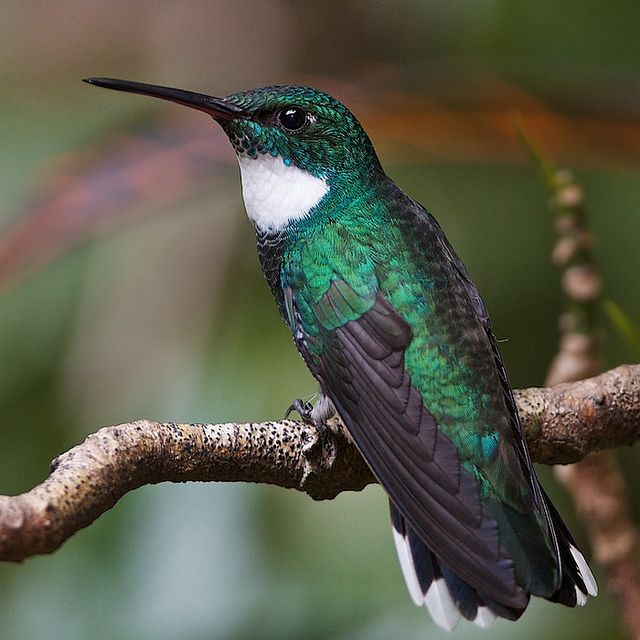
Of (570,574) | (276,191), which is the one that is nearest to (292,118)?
(276,191)

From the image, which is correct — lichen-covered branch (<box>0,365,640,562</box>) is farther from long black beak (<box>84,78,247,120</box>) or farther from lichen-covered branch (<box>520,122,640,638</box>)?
long black beak (<box>84,78,247,120</box>)

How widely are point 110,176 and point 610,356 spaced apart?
5.04 ft

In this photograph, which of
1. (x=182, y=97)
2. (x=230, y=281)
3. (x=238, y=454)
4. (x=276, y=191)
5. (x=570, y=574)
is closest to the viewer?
(x=238, y=454)

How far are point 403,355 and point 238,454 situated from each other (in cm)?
49

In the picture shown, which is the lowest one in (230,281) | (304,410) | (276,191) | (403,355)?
(230,281)

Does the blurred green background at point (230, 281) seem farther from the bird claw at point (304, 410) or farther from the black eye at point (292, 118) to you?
the black eye at point (292, 118)

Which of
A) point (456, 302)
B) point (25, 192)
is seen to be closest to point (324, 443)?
point (456, 302)

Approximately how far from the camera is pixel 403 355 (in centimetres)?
210

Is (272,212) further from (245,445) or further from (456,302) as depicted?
(245,445)

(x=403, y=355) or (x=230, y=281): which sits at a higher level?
(x=403, y=355)

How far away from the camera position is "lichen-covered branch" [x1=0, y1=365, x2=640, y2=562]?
1.33 meters

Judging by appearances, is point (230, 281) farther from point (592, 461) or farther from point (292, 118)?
point (592, 461)

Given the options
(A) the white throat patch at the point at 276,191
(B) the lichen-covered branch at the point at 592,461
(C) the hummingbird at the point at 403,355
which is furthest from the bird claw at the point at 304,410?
(B) the lichen-covered branch at the point at 592,461

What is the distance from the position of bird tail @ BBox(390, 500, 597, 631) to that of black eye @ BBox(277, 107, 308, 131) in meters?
0.86
